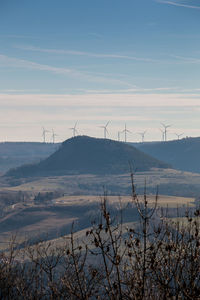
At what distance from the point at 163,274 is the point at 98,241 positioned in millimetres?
4945

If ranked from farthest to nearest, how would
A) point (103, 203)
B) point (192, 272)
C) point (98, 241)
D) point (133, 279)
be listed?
point (133, 279) → point (192, 272) → point (103, 203) → point (98, 241)

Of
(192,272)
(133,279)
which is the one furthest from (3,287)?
(192,272)

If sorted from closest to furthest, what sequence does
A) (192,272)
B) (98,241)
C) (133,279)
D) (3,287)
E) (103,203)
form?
1. (98,241)
2. (103,203)
3. (192,272)
4. (133,279)
5. (3,287)

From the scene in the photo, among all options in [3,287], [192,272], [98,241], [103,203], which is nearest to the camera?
[98,241]

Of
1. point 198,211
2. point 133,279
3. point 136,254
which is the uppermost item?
point 198,211

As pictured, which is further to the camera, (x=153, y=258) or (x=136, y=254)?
(x=136, y=254)

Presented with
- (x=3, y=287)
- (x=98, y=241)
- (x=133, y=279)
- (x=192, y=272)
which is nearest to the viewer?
(x=98, y=241)

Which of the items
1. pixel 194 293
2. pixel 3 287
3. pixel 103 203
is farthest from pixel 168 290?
pixel 3 287

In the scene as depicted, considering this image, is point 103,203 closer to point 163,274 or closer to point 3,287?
point 163,274

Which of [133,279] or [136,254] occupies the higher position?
[136,254]

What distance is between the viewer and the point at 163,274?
17734mm

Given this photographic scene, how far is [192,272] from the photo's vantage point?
16.0 metres

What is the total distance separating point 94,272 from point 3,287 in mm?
16329

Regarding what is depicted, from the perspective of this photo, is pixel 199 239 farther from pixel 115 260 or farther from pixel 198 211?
pixel 115 260
